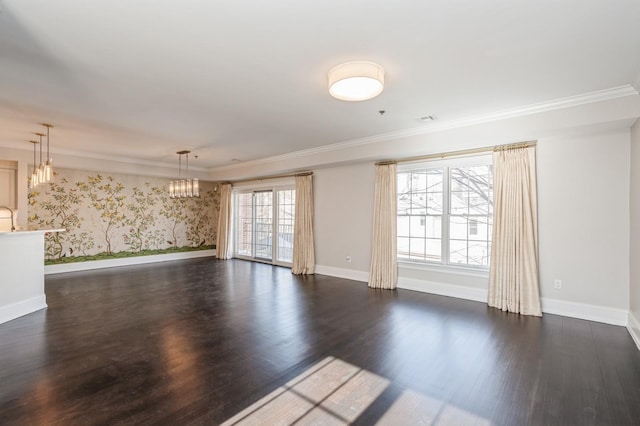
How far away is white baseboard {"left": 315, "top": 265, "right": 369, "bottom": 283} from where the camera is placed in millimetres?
6211

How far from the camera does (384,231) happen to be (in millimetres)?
5738

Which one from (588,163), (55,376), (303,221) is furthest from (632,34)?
(303,221)

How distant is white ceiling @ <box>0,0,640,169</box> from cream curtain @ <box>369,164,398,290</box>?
4.53ft

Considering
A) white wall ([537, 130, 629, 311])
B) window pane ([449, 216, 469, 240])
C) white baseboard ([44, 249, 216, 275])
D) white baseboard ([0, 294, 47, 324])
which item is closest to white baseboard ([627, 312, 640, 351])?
white wall ([537, 130, 629, 311])

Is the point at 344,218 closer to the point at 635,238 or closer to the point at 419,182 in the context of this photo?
the point at 419,182

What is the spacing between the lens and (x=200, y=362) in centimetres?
279

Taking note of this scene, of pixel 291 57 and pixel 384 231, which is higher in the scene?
pixel 291 57

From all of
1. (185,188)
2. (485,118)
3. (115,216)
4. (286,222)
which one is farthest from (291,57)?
(115,216)

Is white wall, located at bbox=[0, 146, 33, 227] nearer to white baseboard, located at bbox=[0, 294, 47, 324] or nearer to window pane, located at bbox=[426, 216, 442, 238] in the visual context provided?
white baseboard, located at bbox=[0, 294, 47, 324]

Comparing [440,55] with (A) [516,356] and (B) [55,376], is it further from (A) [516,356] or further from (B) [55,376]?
(B) [55,376]

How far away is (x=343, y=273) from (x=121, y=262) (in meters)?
5.76

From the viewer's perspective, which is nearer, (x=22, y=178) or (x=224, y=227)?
(x=22, y=178)

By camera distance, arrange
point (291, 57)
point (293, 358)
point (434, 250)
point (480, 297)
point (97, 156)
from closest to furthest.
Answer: point (291, 57) < point (293, 358) < point (480, 297) < point (434, 250) < point (97, 156)

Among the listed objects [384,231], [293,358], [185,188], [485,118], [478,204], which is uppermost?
[485,118]
